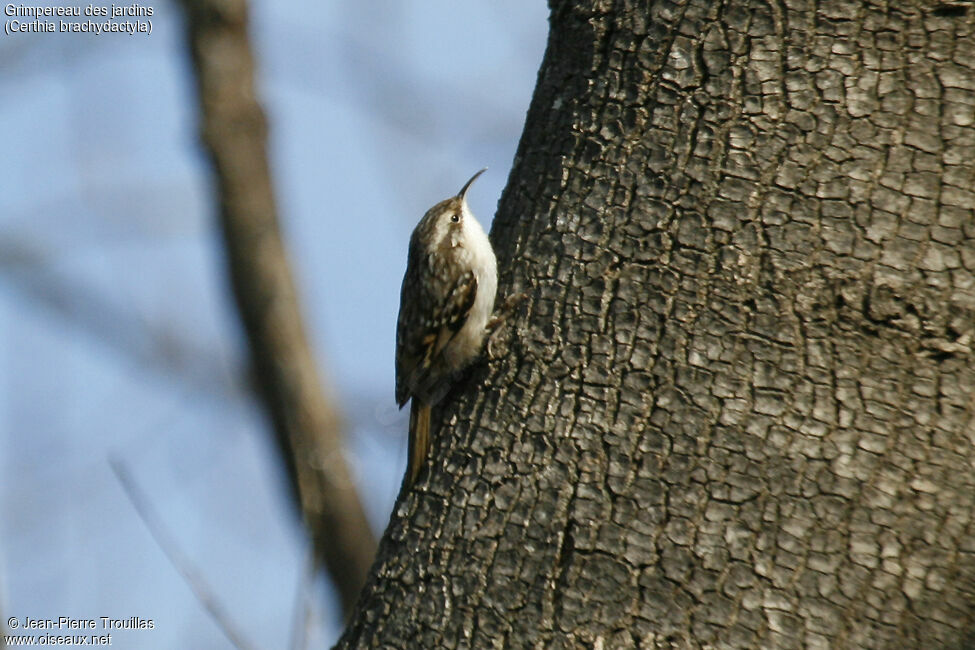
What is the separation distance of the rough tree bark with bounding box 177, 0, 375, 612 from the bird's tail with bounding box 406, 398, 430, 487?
1.77m

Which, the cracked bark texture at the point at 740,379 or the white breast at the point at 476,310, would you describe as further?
the white breast at the point at 476,310

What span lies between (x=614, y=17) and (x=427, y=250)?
1.95 meters

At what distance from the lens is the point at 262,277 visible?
5.38m

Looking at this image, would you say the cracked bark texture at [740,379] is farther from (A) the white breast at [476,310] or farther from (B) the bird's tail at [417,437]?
(A) the white breast at [476,310]

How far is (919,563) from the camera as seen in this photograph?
2020 mm

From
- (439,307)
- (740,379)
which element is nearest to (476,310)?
(439,307)

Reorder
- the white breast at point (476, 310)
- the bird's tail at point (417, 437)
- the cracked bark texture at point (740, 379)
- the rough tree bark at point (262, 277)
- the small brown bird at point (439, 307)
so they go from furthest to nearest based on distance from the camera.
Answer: the rough tree bark at point (262, 277), the small brown bird at point (439, 307), the white breast at point (476, 310), the bird's tail at point (417, 437), the cracked bark texture at point (740, 379)

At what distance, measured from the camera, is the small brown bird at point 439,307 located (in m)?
3.45

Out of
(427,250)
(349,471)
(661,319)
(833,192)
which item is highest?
(833,192)

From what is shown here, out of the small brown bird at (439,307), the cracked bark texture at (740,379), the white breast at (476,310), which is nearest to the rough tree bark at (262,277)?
the small brown bird at (439,307)

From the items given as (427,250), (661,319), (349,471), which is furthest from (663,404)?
(349,471)

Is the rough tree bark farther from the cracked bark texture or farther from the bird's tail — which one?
the cracked bark texture

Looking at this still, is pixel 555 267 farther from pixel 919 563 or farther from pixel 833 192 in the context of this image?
pixel 919 563

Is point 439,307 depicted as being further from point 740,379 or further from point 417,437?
point 740,379
